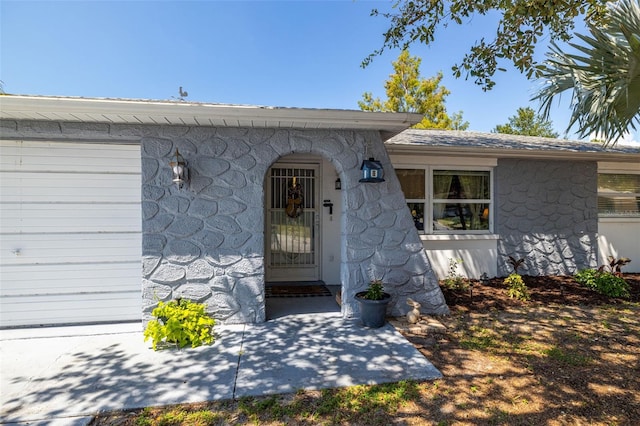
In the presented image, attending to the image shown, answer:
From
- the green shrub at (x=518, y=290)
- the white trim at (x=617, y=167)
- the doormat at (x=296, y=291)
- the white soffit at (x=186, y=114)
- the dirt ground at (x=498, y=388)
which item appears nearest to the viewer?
the dirt ground at (x=498, y=388)

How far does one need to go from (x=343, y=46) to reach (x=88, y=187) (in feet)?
26.8

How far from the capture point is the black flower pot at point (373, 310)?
4.06 meters

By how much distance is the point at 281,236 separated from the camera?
646cm

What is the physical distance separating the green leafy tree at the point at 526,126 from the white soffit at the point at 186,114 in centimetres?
2281

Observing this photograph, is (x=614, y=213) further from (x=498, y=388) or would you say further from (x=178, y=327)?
(x=178, y=327)

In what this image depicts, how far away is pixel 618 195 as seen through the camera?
696 centimetres

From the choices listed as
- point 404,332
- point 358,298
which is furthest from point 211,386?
point 404,332

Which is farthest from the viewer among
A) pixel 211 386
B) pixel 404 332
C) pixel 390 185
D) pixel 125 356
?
pixel 390 185

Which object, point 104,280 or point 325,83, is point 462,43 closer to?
point 104,280

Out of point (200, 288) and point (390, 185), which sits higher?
point (390, 185)

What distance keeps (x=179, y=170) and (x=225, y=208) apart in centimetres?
76

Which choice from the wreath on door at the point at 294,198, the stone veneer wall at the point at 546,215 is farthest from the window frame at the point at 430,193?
the wreath on door at the point at 294,198

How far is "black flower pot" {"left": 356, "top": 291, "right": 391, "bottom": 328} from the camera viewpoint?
406 centimetres

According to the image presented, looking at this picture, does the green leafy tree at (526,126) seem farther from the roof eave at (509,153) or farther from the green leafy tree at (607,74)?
the green leafy tree at (607,74)
